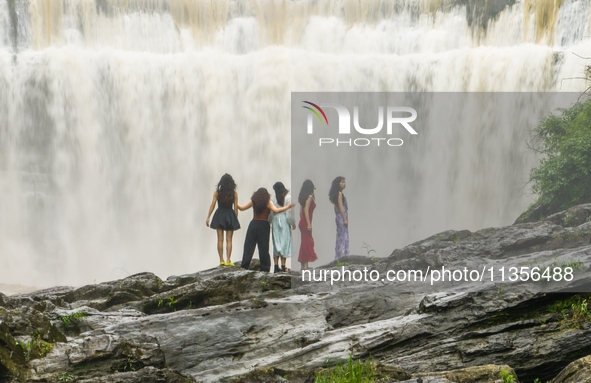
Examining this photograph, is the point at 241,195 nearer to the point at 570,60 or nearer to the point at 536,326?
the point at 570,60

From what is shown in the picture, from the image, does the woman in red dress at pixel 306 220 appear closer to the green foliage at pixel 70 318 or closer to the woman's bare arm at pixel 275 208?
the woman's bare arm at pixel 275 208

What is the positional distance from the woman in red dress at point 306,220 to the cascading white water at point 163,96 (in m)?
8.75

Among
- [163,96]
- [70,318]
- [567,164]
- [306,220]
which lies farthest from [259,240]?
[163,96]

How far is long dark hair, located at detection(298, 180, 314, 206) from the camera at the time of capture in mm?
7922

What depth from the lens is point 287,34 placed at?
17125mm

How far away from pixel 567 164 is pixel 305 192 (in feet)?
20.8

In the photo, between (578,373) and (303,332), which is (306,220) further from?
(578,373)

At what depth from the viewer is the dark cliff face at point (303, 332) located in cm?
431

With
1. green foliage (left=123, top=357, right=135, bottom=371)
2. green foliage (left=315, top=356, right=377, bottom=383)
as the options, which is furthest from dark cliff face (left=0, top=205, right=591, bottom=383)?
green foliage (left=315, top=356, right=377, bottom=383)

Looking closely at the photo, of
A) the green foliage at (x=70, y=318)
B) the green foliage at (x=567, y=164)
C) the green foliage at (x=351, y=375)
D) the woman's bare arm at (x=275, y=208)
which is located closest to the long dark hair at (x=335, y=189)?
the woman's bare arm at (x=275, y=208)

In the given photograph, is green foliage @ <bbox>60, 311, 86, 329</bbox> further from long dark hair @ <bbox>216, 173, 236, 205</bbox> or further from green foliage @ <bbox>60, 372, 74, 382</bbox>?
long dark hair @ <bbox>216, 173, 236, 205</bbox>

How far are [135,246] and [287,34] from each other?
30.4 feet

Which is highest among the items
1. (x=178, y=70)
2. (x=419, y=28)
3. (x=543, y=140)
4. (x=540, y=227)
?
(x=419, y=28)

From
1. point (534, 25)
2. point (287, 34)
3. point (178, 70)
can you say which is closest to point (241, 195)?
point (178, 70)
